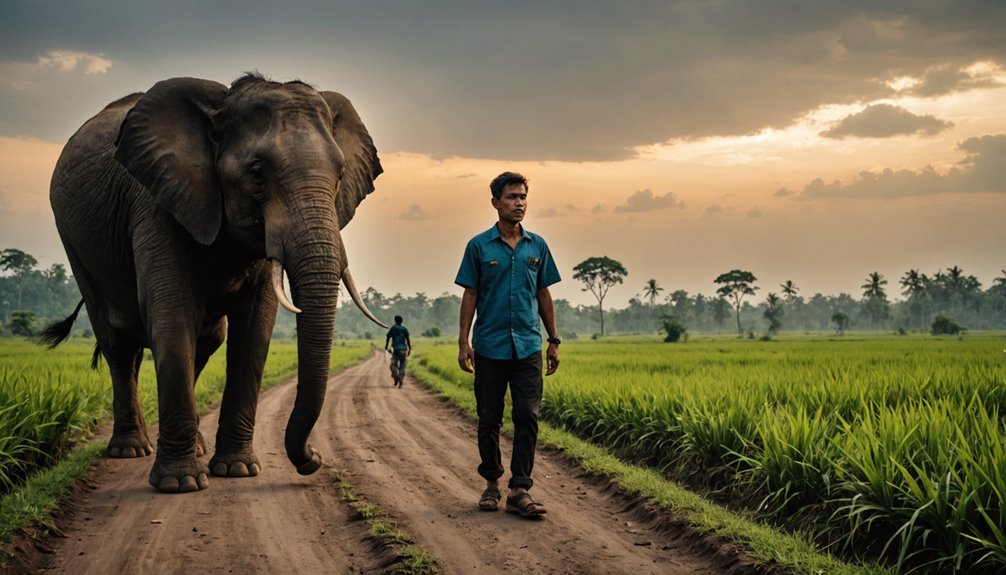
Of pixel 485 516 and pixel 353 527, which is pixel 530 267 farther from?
pixel 353 527

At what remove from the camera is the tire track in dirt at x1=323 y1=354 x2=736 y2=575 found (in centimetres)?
516

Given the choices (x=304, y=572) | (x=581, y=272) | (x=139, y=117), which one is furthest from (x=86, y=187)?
(x=581, y=272)

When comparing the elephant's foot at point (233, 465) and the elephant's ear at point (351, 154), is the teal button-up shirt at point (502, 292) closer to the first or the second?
the elephant's ear at point (351, 154)

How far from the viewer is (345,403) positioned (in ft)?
53.1

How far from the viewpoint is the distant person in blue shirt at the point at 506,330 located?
621cm

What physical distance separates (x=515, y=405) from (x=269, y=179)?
9.56 feet

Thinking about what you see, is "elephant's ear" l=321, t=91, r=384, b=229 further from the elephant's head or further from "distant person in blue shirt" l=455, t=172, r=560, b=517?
"distant person in blue shirt" l=455, t=172, r=560, b=517

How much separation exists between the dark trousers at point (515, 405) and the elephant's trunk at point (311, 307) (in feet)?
4.48

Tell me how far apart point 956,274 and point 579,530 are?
513 feet

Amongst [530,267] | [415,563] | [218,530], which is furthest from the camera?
[530,267]

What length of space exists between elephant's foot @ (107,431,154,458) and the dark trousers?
16.3ft

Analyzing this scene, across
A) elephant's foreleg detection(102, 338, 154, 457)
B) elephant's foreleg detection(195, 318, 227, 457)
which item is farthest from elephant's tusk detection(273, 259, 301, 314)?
elephant's foreleg detection(102, 338, 154, 457)

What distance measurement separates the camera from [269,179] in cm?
675

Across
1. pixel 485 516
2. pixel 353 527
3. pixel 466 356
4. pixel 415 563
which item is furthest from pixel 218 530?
pixel 466 356
